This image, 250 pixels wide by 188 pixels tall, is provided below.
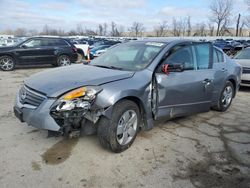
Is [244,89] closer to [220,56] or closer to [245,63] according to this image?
[245,63]

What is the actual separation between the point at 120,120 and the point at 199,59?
2245 millimetres

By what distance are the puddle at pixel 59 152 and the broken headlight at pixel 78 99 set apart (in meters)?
0.71

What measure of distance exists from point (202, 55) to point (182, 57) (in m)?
0.68

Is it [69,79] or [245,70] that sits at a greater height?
[69,79]

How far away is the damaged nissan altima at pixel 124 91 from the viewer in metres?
3.41

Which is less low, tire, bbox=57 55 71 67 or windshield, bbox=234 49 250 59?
windshield, bbox=234 49 250 59

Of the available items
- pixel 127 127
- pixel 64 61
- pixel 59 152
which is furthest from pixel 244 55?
pixel 64 61

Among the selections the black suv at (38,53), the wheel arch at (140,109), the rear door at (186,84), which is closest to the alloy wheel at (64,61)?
the black suv at (38,53)

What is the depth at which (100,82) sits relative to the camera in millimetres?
3574

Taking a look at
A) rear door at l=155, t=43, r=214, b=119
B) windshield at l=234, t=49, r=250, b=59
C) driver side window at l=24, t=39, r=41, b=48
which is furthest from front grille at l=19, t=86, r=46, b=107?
driver side window at l=24, t=39, r=41, b=48

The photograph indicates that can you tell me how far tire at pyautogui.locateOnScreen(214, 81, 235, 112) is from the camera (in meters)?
5.90

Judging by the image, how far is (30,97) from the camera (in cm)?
370

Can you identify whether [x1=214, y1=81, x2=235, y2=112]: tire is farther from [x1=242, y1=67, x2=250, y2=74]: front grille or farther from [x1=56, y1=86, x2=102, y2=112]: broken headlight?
[x1=56, y1=86, x2=102, y2=112]: broken headlight

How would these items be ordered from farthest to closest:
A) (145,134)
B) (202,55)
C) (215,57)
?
(215,57), (202,55), (145,134)
